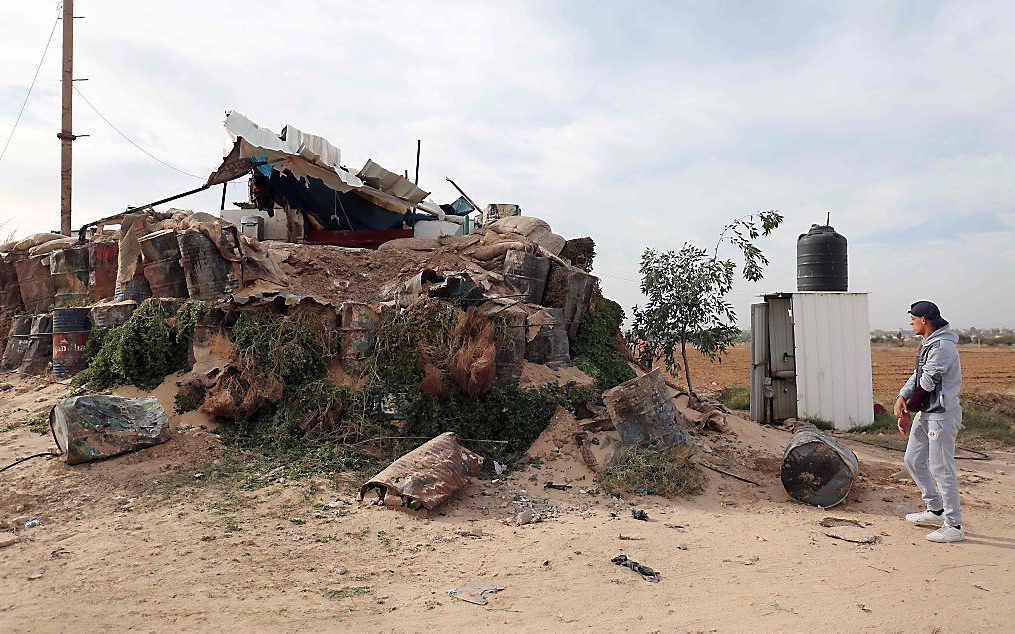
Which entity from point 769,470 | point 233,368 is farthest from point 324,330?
point 769,470

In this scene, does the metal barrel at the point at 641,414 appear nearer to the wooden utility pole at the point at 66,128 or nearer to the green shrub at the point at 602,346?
the green shrub at the point at 602,346

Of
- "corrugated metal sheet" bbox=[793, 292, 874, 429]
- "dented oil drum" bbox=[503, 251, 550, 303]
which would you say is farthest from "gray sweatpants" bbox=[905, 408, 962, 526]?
"corrugated metal sheet" bbox=[793, 292, 874, 429]

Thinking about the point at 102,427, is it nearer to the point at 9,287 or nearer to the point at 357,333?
the point at 357,333

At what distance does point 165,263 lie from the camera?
8.50 meters

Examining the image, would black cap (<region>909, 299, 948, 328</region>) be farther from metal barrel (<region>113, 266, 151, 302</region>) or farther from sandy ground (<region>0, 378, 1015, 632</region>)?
metal barrel (<region>113, 266, 151, 302</region>)

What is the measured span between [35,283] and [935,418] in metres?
12.1

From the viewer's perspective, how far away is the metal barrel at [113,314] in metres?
8.53

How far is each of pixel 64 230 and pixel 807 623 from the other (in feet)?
46.5

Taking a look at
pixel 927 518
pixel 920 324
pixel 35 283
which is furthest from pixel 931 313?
pixel 35 283

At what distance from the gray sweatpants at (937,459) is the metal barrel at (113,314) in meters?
8.74

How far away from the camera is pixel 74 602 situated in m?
3.71

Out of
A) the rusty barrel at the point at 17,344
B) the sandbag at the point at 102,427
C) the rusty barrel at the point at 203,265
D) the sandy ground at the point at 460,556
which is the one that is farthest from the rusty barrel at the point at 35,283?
the sandbag at the point at 102,427

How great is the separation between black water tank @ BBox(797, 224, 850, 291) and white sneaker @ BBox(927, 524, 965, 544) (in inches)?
254

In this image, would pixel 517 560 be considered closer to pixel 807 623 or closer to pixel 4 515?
pixel 807 623
